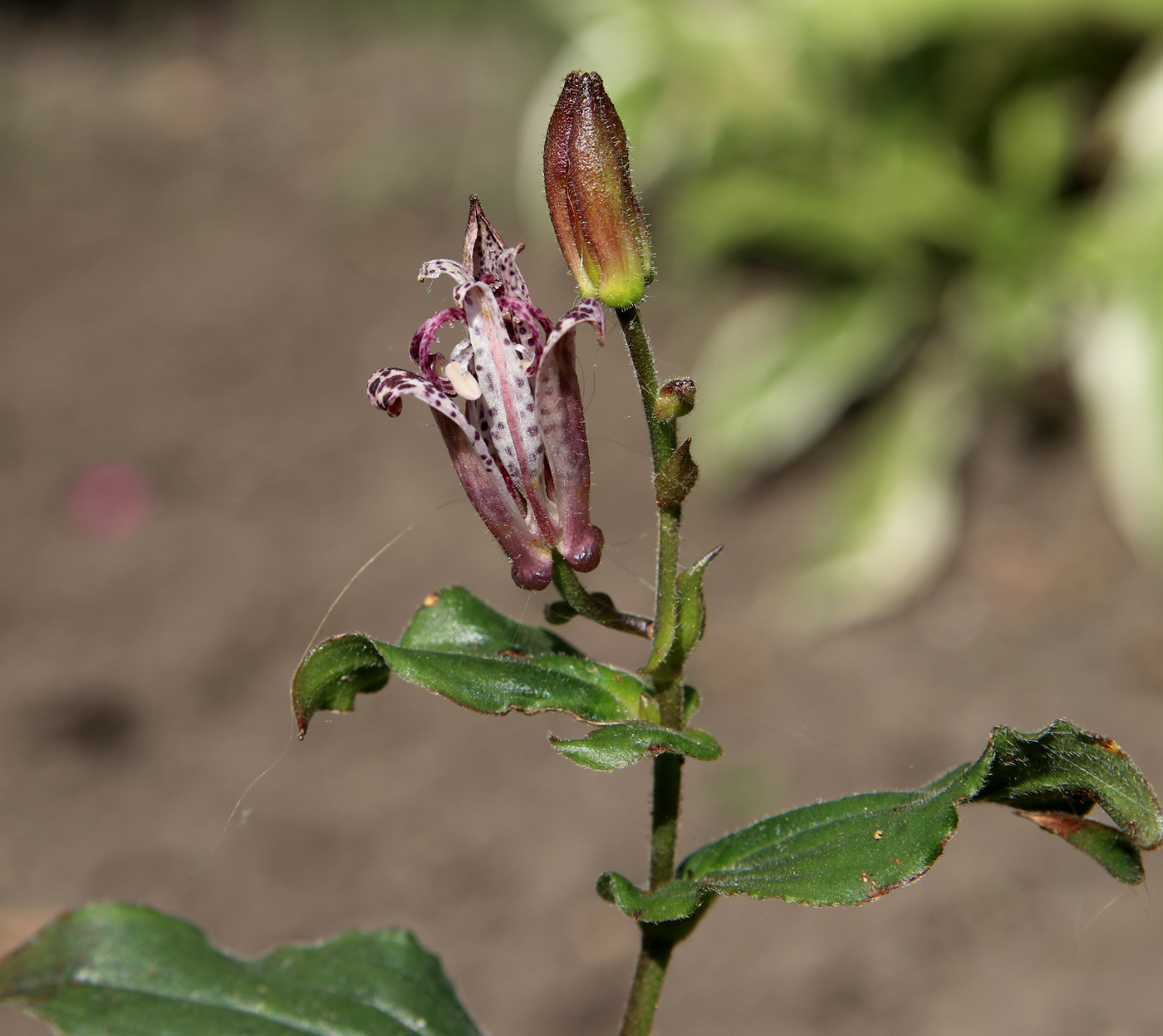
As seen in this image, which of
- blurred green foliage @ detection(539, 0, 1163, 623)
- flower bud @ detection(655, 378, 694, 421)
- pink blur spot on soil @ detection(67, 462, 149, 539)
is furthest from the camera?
A: pink blur spot on soil @ detection(67, 462, 149, 539)

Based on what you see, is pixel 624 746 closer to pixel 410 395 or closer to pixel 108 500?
Result: pixel 410 395

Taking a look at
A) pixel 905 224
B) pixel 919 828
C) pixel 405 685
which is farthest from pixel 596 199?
pixel 905 224

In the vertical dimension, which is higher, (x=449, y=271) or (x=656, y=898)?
(x=449, y=271)

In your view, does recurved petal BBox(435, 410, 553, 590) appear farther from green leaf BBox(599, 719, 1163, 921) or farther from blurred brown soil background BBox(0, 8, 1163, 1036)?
blurred brown soil background BBox(0, 8, 1163, 1036)

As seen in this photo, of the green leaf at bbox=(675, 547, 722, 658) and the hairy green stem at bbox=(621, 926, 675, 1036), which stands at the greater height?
the green leaf at bbox=(675, 547, 722, 658)

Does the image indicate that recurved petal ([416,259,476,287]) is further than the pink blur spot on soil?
No

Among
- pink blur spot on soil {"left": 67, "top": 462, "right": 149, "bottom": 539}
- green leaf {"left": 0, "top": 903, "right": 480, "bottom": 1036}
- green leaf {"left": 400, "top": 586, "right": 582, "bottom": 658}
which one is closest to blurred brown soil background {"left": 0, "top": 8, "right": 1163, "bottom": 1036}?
pink blur spot on soil {"left": 67, "top": 462, "right": 149, "bottom": 539}
